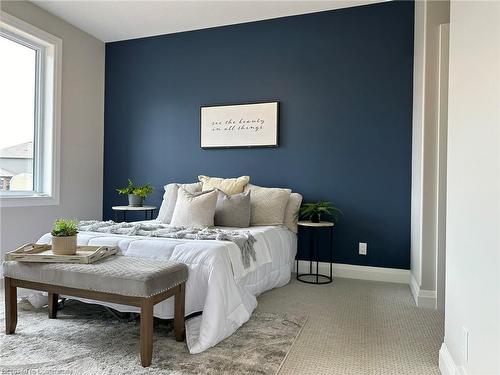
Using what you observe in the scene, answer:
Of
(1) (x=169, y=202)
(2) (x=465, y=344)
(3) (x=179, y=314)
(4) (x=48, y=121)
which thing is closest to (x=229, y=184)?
(1) (x=169, y=202)

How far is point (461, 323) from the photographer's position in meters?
1.63

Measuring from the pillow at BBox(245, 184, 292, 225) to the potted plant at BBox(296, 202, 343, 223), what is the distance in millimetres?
→ 220

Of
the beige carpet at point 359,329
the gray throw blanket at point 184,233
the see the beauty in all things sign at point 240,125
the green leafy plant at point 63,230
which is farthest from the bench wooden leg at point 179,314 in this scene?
the see the beauty in all things sign at point 240,125

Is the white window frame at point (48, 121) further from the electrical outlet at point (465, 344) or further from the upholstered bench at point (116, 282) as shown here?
the electrical outlet at point (465, 344)

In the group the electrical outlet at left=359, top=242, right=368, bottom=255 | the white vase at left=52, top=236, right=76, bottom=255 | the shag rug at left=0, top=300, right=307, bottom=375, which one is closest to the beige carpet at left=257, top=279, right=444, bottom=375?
the shag rug at left=0, top=300, right=307, bottom=375

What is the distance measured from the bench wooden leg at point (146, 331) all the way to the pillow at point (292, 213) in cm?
212

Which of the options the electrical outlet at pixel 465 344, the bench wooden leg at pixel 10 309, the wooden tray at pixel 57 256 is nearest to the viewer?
the electrical outlet at pixel 465 344

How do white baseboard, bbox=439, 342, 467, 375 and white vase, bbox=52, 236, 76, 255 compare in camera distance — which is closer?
white baseboard, bbox=439, 342, 467, 375

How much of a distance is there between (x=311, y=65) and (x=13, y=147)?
3.29m

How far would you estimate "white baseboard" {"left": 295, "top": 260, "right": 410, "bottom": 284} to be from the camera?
371 centimetres

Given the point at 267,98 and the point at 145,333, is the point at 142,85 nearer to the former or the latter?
the point at 267,98

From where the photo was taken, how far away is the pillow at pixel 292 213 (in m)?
3.79

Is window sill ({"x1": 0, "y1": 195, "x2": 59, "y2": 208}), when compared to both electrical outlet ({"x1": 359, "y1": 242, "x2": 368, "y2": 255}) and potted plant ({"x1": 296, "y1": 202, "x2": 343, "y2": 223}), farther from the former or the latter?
electrical outlet ({"x1": 359, "y1": 242, "x2": 368, "y2": 255})

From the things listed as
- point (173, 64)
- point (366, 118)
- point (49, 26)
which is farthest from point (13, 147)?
point (366, 118)
